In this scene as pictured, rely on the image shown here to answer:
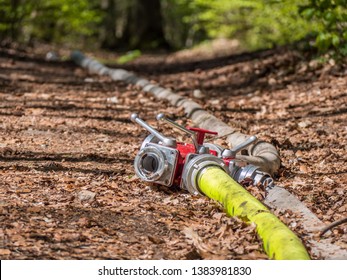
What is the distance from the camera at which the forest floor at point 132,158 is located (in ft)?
11.8

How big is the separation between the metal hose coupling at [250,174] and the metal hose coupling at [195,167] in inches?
5.2

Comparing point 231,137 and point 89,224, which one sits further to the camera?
point 231,137

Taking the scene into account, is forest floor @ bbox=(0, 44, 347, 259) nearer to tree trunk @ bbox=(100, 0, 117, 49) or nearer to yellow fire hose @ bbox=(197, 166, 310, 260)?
yellow fire hose @ bbox=(197, 166, 310, 260)

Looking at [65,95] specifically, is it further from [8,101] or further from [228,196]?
[228,196]

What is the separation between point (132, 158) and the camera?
5512mm

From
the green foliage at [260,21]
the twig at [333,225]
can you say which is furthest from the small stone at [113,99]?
the twig at [333,225]

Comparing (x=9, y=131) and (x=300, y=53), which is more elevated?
(x=300, y=53)

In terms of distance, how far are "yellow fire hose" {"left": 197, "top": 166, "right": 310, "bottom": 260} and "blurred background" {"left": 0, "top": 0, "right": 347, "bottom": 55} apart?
11.7ft

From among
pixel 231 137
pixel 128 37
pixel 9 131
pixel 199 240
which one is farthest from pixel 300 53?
pixel 128 37

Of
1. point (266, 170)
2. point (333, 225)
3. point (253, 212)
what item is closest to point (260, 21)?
point (266, 170)

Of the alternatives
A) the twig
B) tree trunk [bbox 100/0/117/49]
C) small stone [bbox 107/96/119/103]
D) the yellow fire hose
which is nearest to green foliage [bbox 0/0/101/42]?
tree trunk [bbox 100/0/117/49]

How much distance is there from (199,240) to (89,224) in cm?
64

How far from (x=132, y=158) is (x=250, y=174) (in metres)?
1.33
